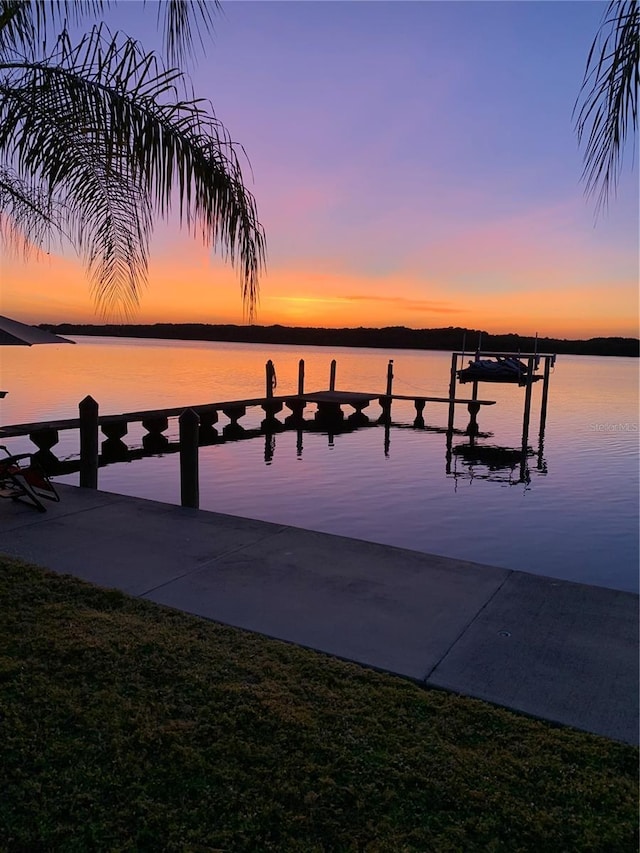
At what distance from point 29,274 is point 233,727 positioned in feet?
24.3

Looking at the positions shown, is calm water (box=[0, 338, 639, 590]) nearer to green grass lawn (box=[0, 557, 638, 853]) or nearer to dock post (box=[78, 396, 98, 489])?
dock post (box=[78, 396, 98, 489])

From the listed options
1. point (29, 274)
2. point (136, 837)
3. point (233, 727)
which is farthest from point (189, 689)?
point (29, 274)

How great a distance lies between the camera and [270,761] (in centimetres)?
318

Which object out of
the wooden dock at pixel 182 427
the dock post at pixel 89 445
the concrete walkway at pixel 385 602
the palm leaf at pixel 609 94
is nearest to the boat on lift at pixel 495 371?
the wooden dock at pixel 182 427

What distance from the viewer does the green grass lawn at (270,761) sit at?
2.72 metres

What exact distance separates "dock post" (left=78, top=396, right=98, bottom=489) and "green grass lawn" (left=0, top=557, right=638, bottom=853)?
6.22 meters

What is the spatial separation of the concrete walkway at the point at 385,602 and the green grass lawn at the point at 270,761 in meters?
0.34

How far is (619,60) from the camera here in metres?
3.13

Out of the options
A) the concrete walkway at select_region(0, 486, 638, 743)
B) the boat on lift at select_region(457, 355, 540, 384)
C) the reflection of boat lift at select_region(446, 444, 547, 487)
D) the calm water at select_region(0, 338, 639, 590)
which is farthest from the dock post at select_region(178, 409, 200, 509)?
the boat on lift at select_region(457, 355, 540, 384)

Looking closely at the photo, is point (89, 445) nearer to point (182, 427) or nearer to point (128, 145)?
point (182, 427)

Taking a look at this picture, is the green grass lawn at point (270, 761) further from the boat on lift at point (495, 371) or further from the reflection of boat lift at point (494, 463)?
the boat on lift at point (495, 371)

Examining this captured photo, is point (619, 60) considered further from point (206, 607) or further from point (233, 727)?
point (206, 607)

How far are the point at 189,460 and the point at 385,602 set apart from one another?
4996 millimetres

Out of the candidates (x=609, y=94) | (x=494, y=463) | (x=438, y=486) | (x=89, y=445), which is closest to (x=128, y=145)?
(x=609, y=94)
